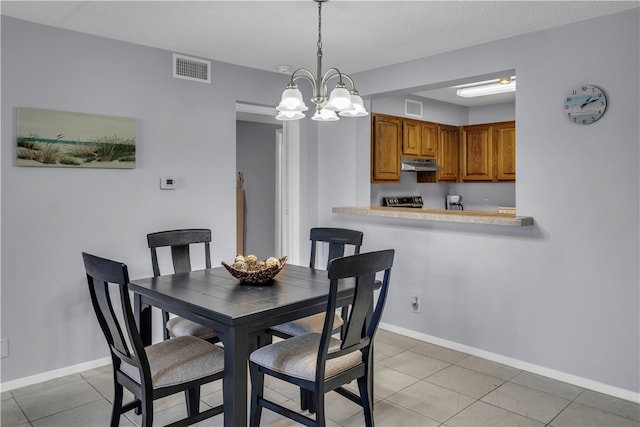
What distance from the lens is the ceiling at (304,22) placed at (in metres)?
2.70

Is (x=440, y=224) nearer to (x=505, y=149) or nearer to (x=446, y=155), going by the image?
(x=446, y=155)

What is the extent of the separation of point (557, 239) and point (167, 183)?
289 centimetres

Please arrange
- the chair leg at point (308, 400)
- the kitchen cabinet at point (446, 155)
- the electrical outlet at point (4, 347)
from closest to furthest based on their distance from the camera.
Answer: the chair leg at point (308, 400)
the electrical outlet at point (4, 347)
the kitchen cabinet at point (446, 155)

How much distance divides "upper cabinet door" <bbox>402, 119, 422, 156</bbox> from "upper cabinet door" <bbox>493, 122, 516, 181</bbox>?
116 cm

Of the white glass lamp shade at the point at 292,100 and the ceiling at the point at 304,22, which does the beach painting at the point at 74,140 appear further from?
the white glass lamp shade at the point at 292,100

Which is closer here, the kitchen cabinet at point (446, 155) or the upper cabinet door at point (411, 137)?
the upper cabinet door at point (411, 137)

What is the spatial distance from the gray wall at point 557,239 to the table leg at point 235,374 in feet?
7.18

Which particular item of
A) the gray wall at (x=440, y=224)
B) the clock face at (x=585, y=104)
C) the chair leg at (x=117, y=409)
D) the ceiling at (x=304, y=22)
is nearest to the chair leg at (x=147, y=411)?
the chair leg at (x=117, y=409)

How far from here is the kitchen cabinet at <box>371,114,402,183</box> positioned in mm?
4754

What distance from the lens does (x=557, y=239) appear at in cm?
307

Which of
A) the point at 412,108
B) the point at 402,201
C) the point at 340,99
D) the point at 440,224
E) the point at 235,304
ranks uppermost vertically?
the point at 412,108

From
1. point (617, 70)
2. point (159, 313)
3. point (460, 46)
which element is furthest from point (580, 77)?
point (159, 313)

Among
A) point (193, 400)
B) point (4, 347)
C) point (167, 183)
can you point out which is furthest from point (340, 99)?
point (4, 347)

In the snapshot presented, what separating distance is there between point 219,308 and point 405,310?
237 centimetres
